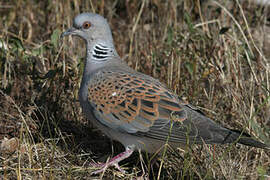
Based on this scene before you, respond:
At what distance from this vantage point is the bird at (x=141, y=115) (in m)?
3.43

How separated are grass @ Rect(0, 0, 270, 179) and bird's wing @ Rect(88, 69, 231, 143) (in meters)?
0.20

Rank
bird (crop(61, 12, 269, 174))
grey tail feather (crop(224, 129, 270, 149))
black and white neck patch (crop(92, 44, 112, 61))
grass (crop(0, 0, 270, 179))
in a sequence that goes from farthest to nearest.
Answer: black and white neck patch (crop(92, 44, 112, 61))
grass (crop(0, 0, 270, 179))
bird (crop(61, 12, 269, 174))
grey tail feather (crop(224, 129, 270, 149))

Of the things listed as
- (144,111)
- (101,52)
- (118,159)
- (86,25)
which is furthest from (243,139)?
(86,25)

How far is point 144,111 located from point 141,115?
39 millimetres

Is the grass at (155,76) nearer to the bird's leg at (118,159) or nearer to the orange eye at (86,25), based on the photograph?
the bird's leg at (118,159)

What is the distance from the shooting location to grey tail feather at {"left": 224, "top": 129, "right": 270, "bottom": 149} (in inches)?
126

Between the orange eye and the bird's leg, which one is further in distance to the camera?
the orange eye

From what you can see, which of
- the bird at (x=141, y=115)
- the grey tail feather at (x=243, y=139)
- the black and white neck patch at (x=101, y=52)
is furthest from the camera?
the black and white neck patch at (x=101, y=52)

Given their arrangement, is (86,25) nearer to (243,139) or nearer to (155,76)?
(155,76)

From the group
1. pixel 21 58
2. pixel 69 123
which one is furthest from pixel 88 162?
pixel 21 58

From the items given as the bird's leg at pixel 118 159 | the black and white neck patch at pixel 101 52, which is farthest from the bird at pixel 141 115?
the black and white neck patch at pixel 101 52

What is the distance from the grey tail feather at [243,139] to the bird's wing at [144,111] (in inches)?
3.8

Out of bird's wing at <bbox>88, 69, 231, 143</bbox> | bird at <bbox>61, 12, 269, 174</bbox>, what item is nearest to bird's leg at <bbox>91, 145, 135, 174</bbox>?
bird at <bbox>61, 12, 269, 174</bbox>

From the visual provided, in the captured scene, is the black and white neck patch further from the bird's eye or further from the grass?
the grass
